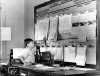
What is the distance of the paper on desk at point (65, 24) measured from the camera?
4.69 metres

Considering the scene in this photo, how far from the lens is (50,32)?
5262 mm

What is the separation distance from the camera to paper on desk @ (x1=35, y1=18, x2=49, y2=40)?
5480 millimetres

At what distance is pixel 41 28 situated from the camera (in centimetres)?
568

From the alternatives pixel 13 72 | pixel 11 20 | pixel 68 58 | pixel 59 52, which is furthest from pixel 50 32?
pixel 11 20

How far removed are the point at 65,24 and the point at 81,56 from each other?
2.96 ft

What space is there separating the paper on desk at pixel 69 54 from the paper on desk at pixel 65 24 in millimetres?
388

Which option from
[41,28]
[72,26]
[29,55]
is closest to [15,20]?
[41,28]

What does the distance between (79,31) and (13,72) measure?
1.79 m

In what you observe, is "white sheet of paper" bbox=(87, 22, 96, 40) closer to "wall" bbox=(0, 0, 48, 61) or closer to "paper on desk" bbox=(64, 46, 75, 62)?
"paper on desk" bbox=(64, 46, 75, 62)

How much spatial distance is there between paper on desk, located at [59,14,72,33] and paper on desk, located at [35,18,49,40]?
22.6 inches

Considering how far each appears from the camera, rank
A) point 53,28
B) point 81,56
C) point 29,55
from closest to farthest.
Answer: point 81,56 → point 53,28 → point 29,55

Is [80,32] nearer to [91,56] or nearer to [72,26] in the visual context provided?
[72,26]

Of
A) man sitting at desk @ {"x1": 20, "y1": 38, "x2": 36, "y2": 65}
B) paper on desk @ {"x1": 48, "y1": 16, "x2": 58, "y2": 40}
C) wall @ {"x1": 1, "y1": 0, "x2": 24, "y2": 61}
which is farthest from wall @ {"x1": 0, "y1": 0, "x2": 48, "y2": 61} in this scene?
paper on desk @ {"x1": 48, "y1": 16, "x2": 58, "y2": 40}

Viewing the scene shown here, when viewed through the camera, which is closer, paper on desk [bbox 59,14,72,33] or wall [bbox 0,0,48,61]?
paper on desk [bbox 59,14,72,33]
